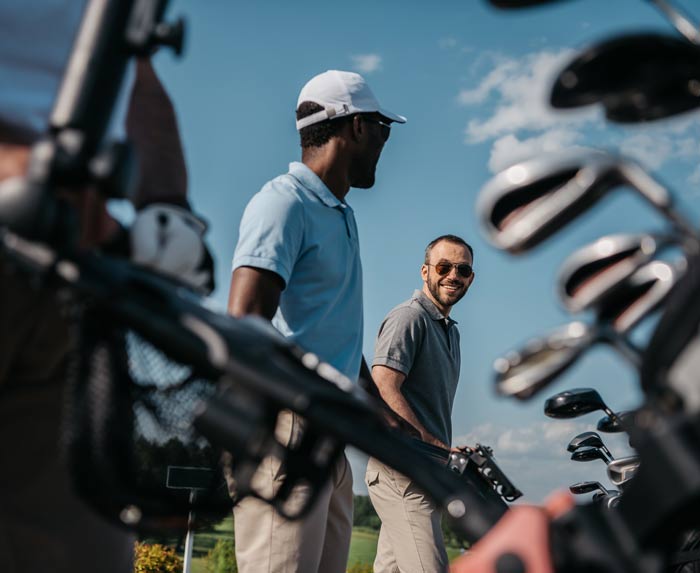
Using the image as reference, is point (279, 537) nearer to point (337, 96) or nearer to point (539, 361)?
point (539, 361)

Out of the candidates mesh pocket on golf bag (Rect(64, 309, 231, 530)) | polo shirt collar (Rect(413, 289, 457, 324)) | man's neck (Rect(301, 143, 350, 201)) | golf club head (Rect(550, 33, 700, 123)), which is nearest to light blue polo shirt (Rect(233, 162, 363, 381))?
man's neck (Rect(301, 143, 350, 201))

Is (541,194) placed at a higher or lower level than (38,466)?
higher

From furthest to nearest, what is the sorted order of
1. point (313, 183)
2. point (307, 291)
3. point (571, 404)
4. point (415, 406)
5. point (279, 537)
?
1. point (415, 406)
2. point (571, 404)
3. point (313, 183)
4. point (307, 291)
5. point (279, 537)

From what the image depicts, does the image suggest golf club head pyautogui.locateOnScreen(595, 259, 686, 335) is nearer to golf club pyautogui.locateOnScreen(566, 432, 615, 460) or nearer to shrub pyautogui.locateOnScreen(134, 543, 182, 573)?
golf club pyautogui.locateOnScreen(566, 432, 615, 460)

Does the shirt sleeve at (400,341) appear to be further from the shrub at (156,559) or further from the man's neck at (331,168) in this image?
the shrub at (156,559)

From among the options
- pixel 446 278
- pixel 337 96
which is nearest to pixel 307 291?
pixel 337 96

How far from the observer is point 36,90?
161 centimetres

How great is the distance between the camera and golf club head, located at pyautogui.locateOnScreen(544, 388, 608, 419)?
425 cm

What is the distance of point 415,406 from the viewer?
4754 millimetres

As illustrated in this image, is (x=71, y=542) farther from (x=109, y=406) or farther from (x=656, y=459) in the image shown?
(x=656, y=459)

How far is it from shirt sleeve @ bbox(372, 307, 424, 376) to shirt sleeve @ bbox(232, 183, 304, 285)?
6.19ft

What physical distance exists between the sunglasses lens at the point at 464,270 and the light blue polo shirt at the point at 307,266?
255cm

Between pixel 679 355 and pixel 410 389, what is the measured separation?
3820mm

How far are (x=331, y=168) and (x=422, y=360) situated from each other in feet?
5.65
